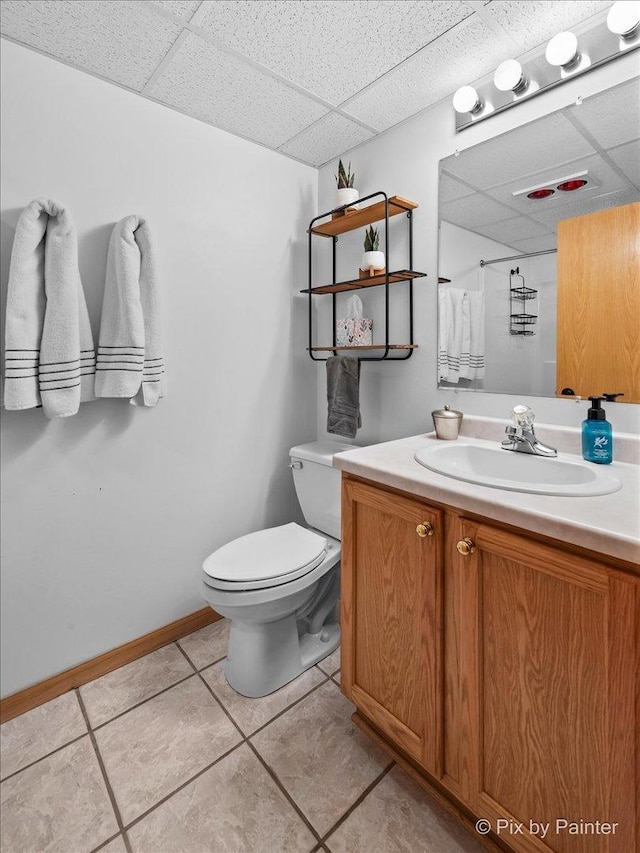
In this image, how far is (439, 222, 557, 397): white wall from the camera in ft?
4.58

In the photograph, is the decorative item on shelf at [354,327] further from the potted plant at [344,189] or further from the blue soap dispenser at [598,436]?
the blue soap dispenser at [598,436]

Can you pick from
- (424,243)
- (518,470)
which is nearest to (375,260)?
(424,243)

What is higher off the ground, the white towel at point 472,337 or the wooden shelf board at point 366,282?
the wooden shelf board at point 366,282

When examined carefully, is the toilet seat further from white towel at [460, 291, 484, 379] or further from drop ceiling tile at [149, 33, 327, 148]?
drop ceiling tile at [149, 33, 327, 148]

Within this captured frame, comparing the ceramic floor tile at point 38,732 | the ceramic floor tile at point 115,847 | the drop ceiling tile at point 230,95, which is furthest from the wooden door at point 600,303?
the ceramic floor tile at point 38,732

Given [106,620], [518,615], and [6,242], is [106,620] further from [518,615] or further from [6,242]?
[518,615]

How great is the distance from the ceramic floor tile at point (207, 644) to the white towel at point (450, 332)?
1.46 meters

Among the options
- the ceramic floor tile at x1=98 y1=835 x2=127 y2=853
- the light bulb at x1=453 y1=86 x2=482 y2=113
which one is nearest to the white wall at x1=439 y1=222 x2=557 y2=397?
the light bulb at x1=453 y1=86 x2=482 y2=113

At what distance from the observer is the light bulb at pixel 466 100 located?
1487 mm

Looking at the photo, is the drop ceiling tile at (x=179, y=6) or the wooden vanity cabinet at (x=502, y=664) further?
the drop ceiling tile at (x=179, y=6)

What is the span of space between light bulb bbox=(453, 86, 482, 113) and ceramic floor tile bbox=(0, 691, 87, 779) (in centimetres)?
248

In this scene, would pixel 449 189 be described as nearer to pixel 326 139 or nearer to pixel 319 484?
pixel 326 139

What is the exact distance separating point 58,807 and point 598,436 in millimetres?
1799

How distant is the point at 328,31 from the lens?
1.30 metres
